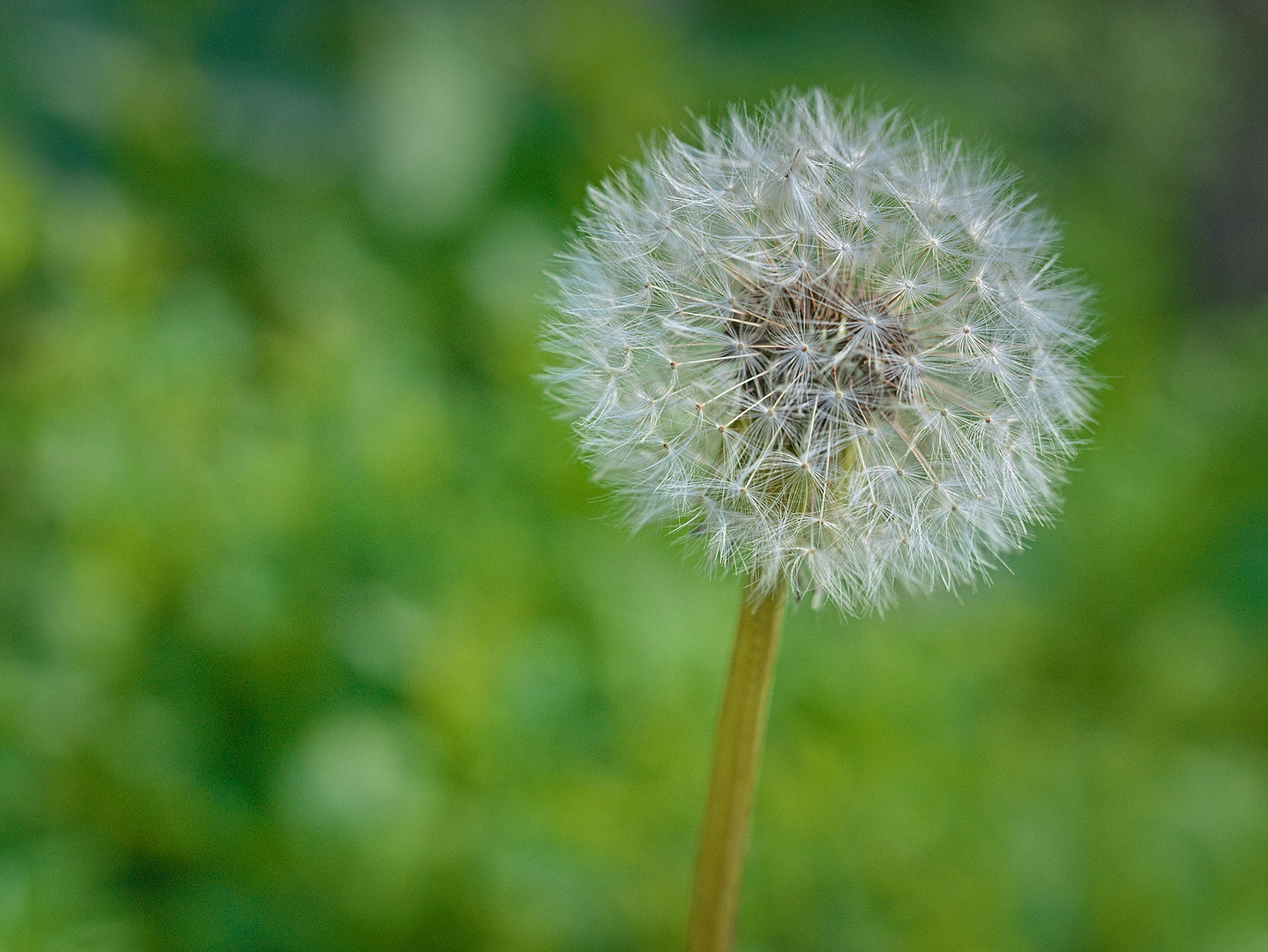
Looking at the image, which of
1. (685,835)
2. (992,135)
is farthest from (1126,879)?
(992,135)

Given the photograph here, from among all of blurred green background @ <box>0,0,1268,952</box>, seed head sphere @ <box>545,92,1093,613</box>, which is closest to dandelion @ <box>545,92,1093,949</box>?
seed head sphere @ <box>545,92,1093,613</box>

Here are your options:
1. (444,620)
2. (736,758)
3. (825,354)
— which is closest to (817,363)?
(825,354)

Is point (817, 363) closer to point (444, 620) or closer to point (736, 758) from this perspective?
point (736, 758)

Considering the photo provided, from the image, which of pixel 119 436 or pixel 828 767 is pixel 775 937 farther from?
pixel 119 436

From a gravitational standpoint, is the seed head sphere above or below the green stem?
above

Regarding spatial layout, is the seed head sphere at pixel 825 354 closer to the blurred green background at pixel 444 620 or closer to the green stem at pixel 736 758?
the green stem at pixel 736 758

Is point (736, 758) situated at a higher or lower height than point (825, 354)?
lower

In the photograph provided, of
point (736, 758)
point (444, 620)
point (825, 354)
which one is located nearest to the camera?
point (736, 758)

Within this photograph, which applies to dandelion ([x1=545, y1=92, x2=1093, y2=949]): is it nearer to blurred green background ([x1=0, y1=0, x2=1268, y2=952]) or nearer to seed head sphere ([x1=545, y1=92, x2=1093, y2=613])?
seed head sphere ([x1=545, y1=92, x2=1093, y2=613])

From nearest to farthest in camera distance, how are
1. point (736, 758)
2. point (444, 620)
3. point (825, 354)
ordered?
point (736, 758)
point (825, 354)
point (444, 620)
